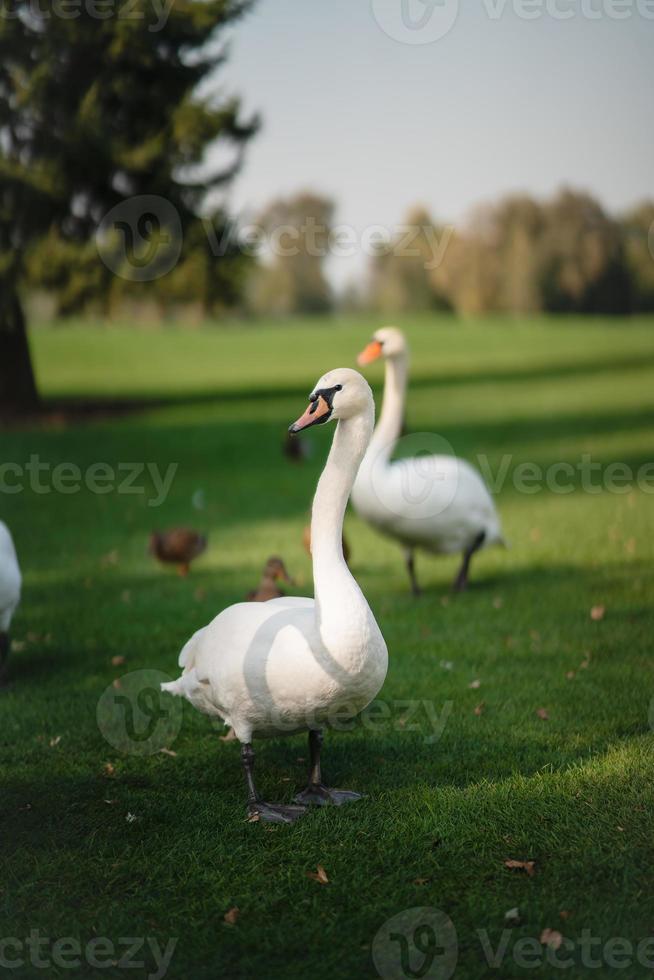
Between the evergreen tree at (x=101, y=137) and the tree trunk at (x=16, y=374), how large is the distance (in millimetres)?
53

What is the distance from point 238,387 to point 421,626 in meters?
25.9

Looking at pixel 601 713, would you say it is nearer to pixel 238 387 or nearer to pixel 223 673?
pixel 223 673

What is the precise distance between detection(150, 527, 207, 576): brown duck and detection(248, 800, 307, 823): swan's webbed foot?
16.0 ft

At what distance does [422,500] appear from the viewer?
841cm

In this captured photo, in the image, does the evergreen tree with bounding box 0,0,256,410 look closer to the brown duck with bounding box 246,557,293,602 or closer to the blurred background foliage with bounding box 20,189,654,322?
the blurred background foliage with bounding box 20,189,654,322

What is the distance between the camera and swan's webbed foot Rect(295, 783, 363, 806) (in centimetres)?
484

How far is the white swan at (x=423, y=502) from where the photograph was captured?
8.38 metres

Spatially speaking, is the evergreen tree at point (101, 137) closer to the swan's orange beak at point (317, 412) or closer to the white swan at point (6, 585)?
the white swan at point (6, 585)

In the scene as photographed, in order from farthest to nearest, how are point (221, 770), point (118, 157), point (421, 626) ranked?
point (118, 157), point (421, 626), point (221, 770)

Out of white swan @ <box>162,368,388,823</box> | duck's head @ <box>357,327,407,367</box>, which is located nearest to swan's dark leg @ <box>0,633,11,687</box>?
white swan @ <box>162,368,388,823</box>

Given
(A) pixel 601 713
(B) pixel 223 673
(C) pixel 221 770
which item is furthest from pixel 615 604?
(B) pixel 223 673

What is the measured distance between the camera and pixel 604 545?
1080cm

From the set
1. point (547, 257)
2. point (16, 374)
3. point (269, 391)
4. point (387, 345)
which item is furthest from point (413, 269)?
point (387, 345)

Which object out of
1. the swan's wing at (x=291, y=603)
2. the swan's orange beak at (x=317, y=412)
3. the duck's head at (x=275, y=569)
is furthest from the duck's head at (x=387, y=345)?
the swan's orange beak at (x=317, y=412)
